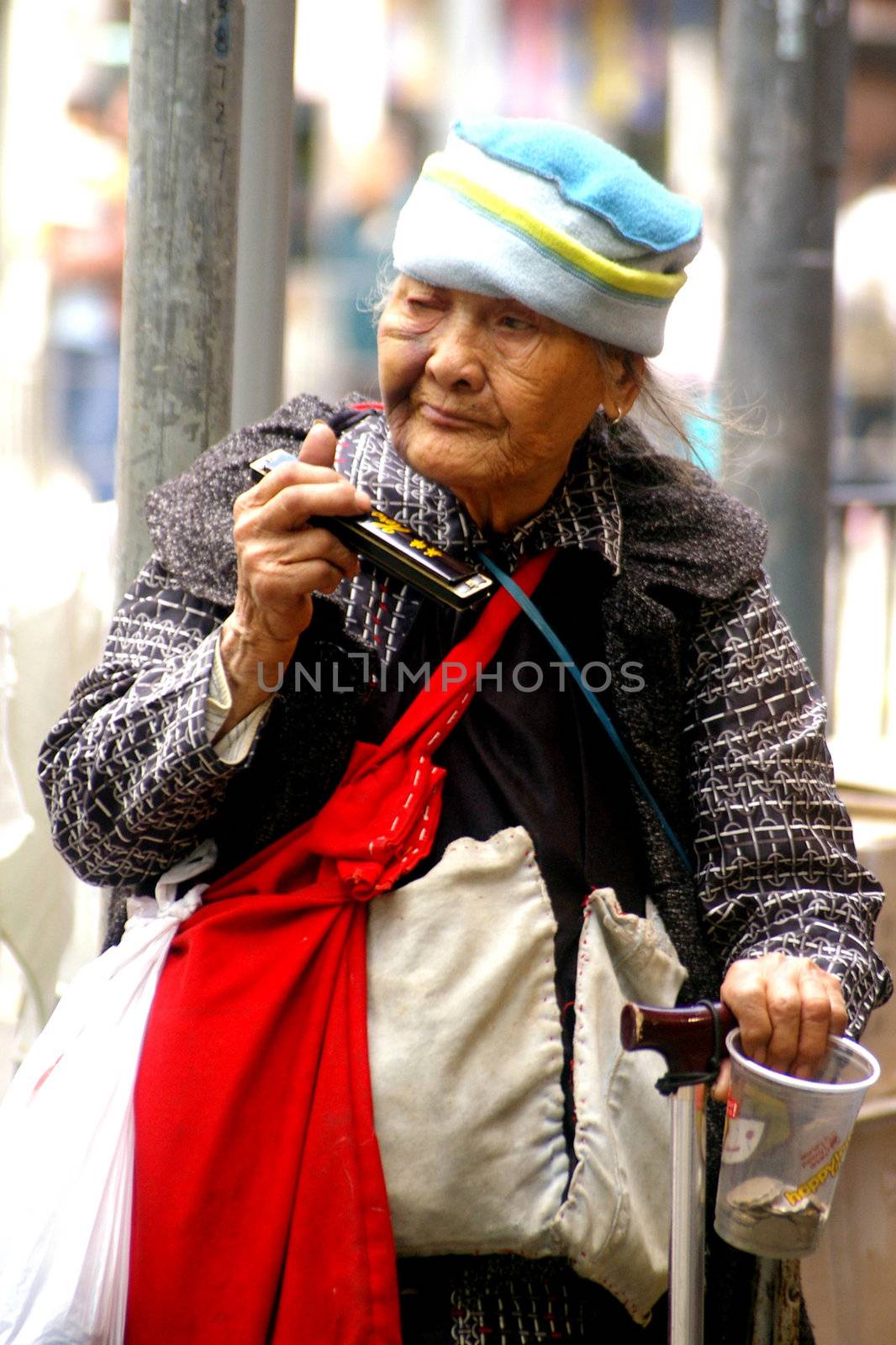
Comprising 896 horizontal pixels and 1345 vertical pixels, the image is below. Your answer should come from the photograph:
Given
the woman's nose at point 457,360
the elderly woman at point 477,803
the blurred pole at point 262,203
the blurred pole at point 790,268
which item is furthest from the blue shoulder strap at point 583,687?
the blurred pole at point 790,268

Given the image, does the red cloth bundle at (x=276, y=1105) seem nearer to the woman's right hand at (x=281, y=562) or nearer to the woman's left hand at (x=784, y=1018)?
the woman's right hand at (x=281, y=562)

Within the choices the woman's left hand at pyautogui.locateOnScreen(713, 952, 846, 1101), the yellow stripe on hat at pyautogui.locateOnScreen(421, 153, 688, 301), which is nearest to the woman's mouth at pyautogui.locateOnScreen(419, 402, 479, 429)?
the yellow stripe on hat at pyautogui.locateOnScreen(421, 153, 688, 301)

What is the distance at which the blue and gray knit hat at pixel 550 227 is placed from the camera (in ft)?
6.15

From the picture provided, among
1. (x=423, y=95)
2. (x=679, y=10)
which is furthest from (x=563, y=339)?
(x=679, y=10)

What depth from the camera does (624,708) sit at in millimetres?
1980

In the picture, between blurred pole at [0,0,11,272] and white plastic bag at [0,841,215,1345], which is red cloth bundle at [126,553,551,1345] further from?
blurred pole at [0,0,11,272]

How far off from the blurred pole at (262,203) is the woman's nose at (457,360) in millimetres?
666

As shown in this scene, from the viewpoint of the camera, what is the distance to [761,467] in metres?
3.93

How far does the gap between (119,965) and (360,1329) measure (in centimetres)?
47

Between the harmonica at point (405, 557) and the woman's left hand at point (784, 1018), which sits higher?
the harmonica at point (405, 557)

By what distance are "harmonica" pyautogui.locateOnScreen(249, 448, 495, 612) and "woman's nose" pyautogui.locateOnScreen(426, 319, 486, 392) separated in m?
0.26

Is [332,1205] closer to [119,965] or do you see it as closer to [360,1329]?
[360,1329]

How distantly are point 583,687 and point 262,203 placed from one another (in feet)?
3.50

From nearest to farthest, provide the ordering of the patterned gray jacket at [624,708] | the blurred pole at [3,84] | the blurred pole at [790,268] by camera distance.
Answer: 1. the patterned gray jacket at [624,708]
2. the blurred pole at [790,268]
3. the blurred pole at [3,84]
